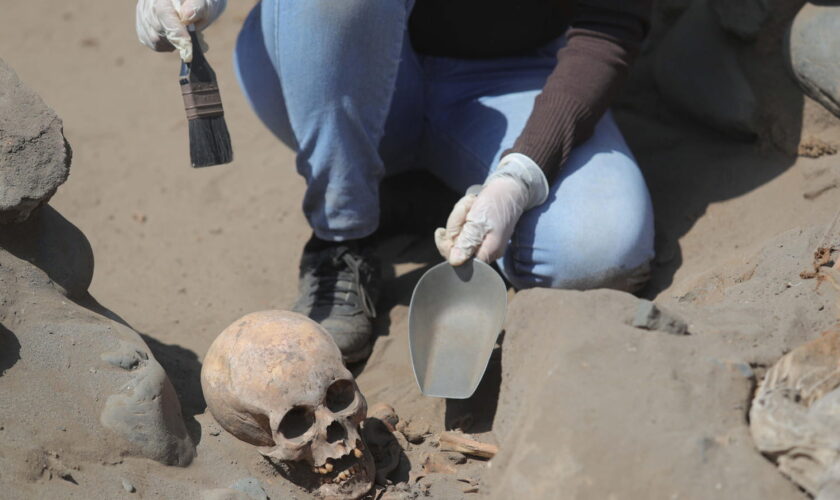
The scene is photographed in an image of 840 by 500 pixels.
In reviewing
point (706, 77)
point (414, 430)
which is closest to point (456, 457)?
point (414, 430)

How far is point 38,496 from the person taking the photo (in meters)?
1.61

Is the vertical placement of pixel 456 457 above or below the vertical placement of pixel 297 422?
below

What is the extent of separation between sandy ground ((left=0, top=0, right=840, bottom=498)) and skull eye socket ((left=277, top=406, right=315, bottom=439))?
0.93ft

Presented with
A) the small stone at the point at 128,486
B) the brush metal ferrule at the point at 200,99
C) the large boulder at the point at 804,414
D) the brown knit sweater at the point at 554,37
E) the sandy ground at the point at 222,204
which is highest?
the brush metal ferrule at the point at 200,99

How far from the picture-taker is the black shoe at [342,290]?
7.93 ft

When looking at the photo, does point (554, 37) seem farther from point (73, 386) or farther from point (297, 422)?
point (73, 386)

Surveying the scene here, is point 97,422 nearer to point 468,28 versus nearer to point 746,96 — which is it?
point 468,28

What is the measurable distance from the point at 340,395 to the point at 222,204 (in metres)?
1.62

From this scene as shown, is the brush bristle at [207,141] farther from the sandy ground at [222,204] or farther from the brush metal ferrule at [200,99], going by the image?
the sandy ground at [222,204]

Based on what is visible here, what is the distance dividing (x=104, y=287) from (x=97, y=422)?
48.0 inches

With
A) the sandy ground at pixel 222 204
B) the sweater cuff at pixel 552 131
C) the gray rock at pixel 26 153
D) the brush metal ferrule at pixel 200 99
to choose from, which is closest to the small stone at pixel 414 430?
the sandy ground at pixel 222 204

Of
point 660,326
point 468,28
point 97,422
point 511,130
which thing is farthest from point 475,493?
point 468,28

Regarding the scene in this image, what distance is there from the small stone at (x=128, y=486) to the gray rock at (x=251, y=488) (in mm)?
205

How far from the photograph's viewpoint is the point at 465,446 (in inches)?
76.1
